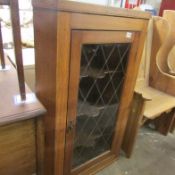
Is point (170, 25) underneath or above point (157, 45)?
above

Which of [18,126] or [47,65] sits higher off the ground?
[47,65]

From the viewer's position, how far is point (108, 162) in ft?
4.99

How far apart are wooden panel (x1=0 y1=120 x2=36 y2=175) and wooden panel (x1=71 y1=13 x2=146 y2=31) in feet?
1.54

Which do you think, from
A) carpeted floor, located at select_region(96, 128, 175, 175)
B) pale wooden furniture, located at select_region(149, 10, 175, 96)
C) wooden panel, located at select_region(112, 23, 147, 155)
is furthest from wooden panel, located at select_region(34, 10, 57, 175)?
pale wooden furniture, located at select_region(149, 10, 175, 96)

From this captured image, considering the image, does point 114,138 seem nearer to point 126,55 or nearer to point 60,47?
point 126,55

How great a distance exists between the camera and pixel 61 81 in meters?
0.86

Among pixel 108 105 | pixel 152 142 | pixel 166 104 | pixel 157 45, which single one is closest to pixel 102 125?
Answer: pixel 108 105

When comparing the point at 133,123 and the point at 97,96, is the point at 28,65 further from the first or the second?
the point at 133,123

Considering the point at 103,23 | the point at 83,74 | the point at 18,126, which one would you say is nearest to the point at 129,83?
the point at 83,74

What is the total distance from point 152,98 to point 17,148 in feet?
4.25

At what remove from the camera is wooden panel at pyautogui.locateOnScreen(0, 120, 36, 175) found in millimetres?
755

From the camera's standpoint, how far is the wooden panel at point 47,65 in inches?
31.3

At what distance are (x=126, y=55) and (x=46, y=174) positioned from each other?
3.05 ft

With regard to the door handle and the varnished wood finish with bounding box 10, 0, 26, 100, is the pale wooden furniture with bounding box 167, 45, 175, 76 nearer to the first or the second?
the door handle
